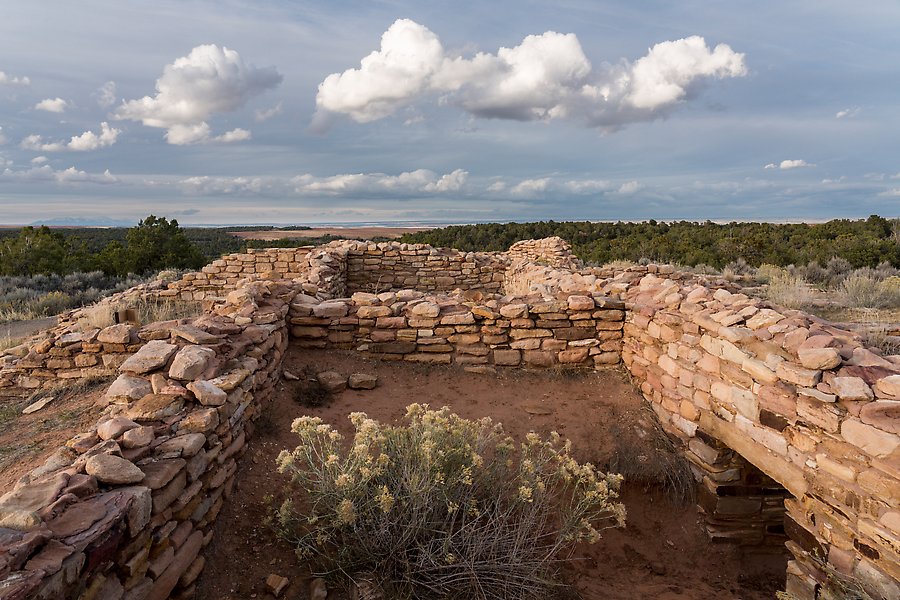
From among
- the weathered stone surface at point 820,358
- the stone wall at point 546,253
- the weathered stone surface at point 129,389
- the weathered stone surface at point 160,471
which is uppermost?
the stone wall at point 546,253

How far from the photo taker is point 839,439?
10.4 feet

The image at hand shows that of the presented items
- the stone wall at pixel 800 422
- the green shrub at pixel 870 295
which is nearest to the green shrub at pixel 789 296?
the green shrub at pixel 870 295

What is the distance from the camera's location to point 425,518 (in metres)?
2.98

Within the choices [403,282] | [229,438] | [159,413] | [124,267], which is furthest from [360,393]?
[124,267]

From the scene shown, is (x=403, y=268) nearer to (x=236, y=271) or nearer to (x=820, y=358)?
(x=236, y=271)

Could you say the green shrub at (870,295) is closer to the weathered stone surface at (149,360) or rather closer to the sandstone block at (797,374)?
the sandstone block at (797,374)

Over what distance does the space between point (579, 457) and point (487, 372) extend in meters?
1.53

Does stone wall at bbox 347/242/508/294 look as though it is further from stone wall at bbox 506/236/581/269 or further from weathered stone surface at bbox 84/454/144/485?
weathered stone surface at bbox 84/454/144/485

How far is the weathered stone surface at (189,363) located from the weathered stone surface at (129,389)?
0.18m

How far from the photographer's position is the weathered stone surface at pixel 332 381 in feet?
17.3

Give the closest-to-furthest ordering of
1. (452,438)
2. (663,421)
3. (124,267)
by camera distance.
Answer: (452,438)
(663,421)
(124,267)

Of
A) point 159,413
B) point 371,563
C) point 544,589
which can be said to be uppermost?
point 159,413

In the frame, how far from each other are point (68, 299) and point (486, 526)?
14.0 m

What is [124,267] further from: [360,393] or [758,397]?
[758,397]
